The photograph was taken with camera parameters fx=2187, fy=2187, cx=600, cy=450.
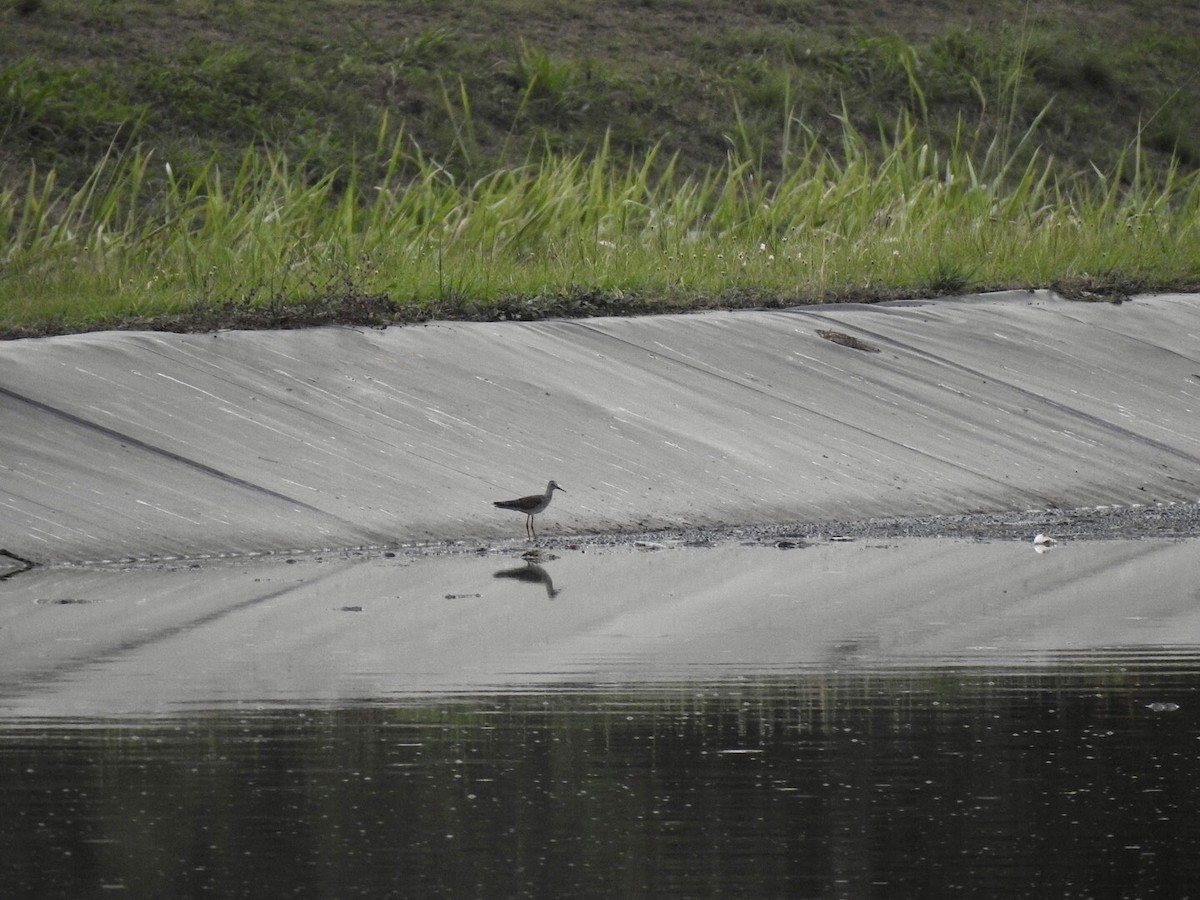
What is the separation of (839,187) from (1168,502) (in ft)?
21.8

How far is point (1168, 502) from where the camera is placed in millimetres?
12328

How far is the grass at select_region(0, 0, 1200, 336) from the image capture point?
1452cm

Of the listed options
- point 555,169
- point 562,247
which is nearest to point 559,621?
point 562,247

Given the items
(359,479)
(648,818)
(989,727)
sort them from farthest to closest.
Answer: (359,479)
(989,727)
(648,818)

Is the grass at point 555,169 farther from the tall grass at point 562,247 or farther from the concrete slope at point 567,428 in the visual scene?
the concrete slope at point 567,428

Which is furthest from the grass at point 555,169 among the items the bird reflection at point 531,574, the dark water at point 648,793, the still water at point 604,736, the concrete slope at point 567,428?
the dark water at point 648,793

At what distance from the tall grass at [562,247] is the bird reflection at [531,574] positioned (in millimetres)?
Result: 4065

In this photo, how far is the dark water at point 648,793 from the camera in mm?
4734

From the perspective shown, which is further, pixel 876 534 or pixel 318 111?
pixel 318 111

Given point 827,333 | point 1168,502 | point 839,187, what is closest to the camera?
point 1168,502

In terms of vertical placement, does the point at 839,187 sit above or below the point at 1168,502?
above

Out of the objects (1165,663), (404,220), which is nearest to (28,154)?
(404,220)

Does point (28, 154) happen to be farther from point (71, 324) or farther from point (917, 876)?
point (917, 876)

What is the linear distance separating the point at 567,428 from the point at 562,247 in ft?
15.2
